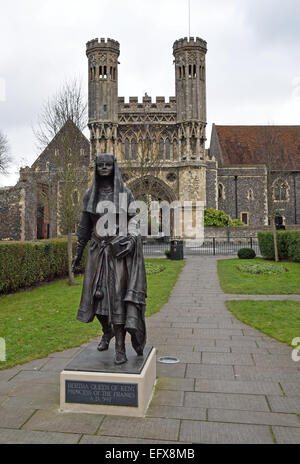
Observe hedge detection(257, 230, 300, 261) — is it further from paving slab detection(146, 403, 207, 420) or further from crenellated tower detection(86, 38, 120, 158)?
crenellated tower detection(86, 38, 120, 158)

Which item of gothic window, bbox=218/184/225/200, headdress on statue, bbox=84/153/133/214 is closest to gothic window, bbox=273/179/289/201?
gothic window, bbox=218/184/225/200

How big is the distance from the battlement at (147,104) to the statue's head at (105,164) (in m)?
32.1

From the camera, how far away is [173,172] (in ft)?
112

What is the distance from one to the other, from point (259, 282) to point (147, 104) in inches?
1031

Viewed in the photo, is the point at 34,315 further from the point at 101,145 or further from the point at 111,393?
the point at 101,145

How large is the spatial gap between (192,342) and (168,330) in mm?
857

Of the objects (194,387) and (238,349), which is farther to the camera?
(238,349)

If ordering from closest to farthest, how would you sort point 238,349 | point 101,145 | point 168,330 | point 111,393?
point 111,393
point 238,349
point 168,330
point 101,145

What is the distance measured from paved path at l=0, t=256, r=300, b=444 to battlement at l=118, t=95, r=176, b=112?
30.9 meters

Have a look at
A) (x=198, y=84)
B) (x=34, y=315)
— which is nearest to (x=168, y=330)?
(x=34, y=315)

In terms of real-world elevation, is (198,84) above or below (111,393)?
above

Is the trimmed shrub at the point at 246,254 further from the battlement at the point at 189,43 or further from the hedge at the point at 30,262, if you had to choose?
the battlement at the point at 189,43
